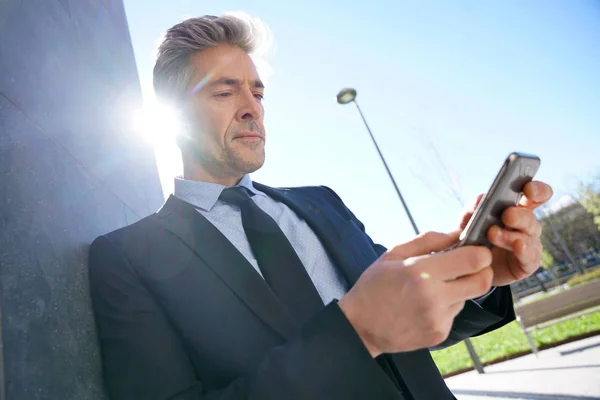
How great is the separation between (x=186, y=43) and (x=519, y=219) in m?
2.04

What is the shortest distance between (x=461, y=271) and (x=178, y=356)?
0.91m

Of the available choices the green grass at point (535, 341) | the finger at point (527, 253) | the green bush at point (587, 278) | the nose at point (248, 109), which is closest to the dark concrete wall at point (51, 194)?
the nose at point (248, 109)

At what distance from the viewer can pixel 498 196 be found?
1008 mm

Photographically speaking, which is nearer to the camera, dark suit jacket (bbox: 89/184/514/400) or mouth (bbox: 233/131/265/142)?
dark suit jacket (bbox: 89/184/514/400)

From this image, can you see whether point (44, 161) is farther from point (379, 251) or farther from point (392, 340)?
point (379, 251)

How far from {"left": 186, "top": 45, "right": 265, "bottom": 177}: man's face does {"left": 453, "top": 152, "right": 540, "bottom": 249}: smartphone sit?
1.35 m

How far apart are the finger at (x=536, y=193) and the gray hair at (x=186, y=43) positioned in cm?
187

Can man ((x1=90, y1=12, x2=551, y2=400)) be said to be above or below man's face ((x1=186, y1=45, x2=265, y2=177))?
below

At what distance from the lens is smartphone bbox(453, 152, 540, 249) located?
3.16 feet

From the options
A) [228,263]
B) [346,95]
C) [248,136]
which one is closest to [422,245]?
[228,263]

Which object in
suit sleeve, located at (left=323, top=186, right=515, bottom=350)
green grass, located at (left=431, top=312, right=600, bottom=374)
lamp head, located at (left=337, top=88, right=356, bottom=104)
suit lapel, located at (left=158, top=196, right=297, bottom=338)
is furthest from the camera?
lamp head, located at (left=337, top=88, right=356, bottom=104)

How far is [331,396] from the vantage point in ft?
2.92

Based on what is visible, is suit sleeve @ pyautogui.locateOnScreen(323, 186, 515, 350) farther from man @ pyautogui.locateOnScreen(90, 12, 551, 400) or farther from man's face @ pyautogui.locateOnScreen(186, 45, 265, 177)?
man's face @ pyautogui.locateOnScreen(186, 45, 265, 177)

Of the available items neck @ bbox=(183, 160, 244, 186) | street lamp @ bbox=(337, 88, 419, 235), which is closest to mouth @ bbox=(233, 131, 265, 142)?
neck @ bbox=(183, 160, 244, 186)
